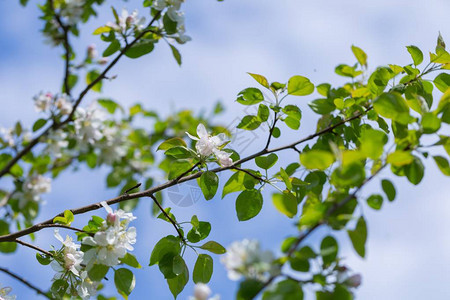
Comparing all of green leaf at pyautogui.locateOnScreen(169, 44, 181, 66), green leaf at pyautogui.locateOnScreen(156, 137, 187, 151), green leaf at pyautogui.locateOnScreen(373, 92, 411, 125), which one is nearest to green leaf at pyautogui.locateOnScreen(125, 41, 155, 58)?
green leaf at pyautogui.locateOnScreen(169, 44, 181, 66)

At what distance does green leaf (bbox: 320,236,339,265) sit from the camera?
34.9 inches

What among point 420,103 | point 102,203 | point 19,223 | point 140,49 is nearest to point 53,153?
point 19,223

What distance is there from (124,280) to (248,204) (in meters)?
0.41

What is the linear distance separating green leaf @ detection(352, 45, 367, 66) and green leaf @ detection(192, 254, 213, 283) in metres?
0.86

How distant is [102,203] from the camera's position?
4.37 feet

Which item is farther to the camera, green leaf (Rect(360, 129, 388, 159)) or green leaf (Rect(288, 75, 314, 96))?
green leaf (Rect(288, 75, 314, 96))

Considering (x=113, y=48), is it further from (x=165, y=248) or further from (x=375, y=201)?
(x=375, y=201)

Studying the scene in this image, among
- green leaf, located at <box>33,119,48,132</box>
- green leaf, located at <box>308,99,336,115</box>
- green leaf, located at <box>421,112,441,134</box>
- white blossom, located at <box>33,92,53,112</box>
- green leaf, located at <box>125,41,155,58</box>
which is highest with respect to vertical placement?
white blossom, located at <box>33,92,53,112</box>

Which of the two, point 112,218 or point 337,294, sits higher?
point 112,218

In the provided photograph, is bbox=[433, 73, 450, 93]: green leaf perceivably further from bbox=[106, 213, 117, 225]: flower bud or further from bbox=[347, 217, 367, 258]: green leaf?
bbox=[106, 213, 117, 225]: flower bud

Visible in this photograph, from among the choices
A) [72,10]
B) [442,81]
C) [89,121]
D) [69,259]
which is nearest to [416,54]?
[442,81]

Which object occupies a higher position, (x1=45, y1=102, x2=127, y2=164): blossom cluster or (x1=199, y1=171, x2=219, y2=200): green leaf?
(x1=45, y1=102, x2=127, y2=164): blossom cluster

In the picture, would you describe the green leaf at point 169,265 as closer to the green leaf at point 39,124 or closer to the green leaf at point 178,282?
Result: the green leaf at point 178,282

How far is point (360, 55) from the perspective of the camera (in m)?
1.72
